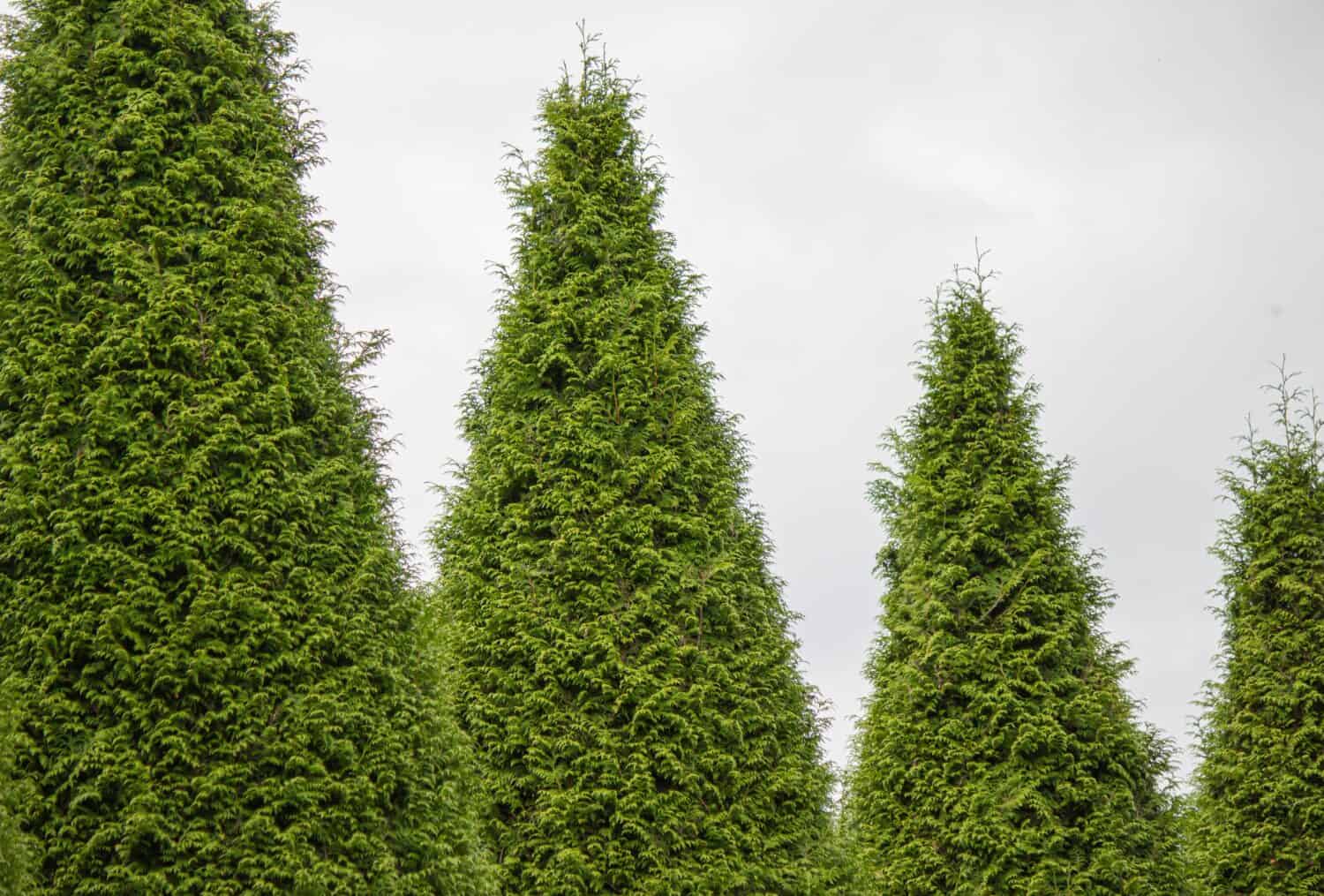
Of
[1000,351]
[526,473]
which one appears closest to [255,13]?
[526,473]

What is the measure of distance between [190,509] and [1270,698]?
1561 centimetres

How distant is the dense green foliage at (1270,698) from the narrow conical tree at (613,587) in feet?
27.8

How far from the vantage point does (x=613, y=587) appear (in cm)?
1409

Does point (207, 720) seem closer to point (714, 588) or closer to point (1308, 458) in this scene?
point (714, 588)

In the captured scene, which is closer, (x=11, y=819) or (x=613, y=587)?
(x=11, y=819)

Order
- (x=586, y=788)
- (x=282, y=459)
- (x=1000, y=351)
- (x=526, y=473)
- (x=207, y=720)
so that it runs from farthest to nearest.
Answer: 1. (x=1000, y=351)
2. (x=526, y=473)
3. (x=586, y=788)
4. (x=282, y=459)
5. (x=207, y=720)

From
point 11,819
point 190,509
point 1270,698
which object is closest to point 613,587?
point 190,509

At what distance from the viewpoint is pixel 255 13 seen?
1244 centimetres

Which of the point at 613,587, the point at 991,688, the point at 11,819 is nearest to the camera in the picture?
the point at 11,819

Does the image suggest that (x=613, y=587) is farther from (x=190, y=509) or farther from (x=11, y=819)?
(x=11, y=819)

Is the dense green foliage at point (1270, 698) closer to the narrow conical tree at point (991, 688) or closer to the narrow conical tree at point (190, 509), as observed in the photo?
the narrow conical tree at point (991, 688)

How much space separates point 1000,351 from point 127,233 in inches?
451

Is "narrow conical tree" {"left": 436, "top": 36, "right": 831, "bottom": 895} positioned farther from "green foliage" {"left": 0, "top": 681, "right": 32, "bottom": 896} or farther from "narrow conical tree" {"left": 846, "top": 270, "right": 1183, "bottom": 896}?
"green foliage" {"left": 0, "top": 681, "right": 32, "bottom": 896}

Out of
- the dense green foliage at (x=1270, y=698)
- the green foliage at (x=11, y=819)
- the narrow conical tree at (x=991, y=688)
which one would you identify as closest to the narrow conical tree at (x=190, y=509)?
the green foliage at (x=11, y=819)
